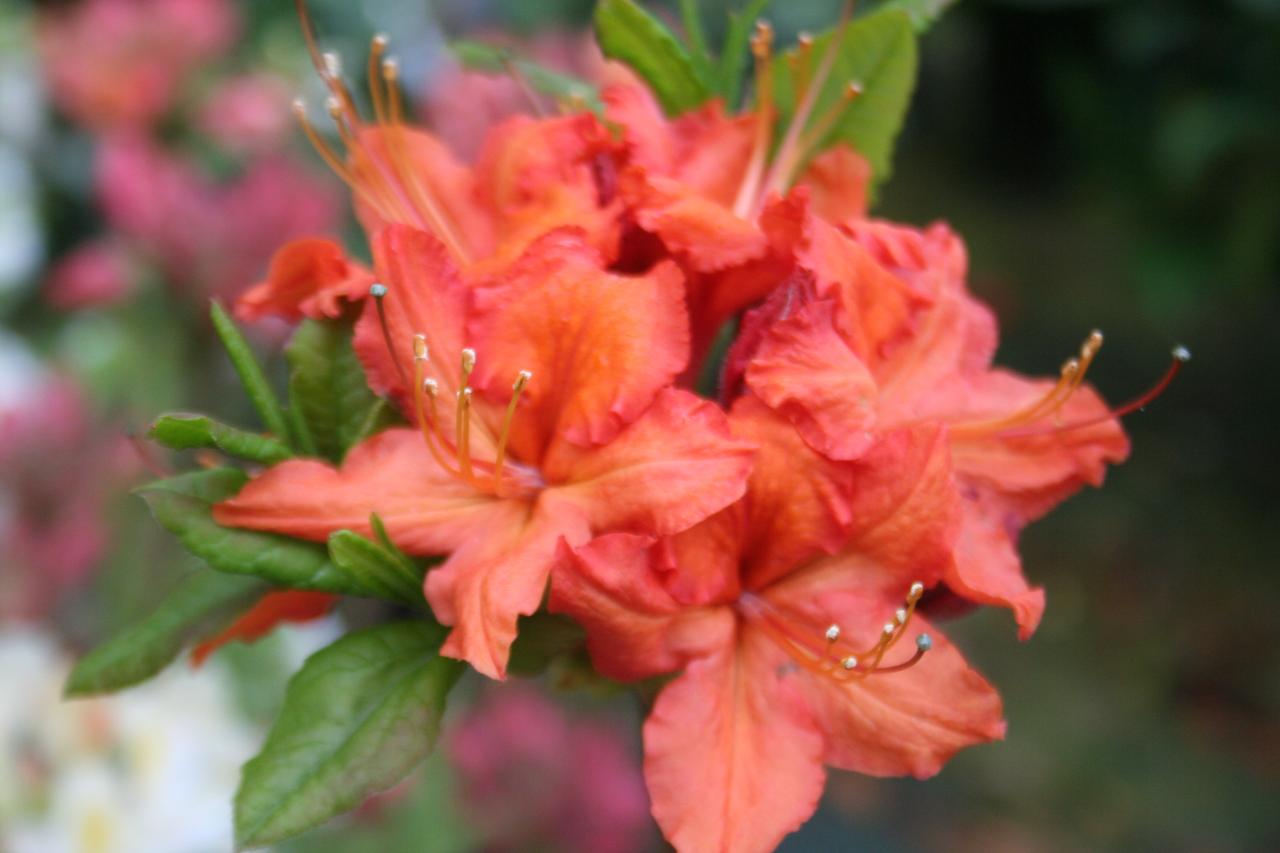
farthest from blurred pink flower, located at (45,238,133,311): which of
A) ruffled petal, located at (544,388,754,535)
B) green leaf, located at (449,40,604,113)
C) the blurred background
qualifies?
ruffled petal, located at (544,388,754,535)

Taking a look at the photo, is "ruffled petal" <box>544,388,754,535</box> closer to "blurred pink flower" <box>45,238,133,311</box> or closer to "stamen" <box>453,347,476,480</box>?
"stamen" <box>453,347,476,480</box>

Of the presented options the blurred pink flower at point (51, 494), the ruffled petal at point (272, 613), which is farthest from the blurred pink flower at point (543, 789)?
the ruffled petal at point (272, 613)

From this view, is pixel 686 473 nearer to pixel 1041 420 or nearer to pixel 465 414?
pixel 465 414

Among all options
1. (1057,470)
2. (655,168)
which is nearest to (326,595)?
(655,168)

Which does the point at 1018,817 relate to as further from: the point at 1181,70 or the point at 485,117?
the point at 485,117

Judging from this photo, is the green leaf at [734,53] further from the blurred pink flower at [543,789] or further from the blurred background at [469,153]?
the blurred pink flower at [543,789]

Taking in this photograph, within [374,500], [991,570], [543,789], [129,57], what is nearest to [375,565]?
[374,500]
